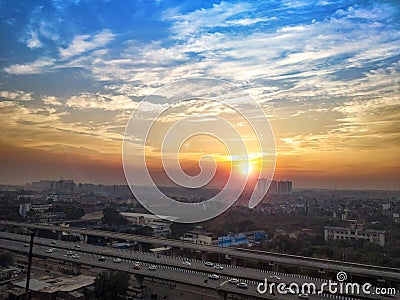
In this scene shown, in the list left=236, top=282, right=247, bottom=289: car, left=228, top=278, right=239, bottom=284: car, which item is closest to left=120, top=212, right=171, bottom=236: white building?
left=228, top=278, right=239, bottom=284: car

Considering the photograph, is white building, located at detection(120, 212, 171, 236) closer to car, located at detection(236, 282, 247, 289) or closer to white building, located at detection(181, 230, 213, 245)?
white building, located at detection(181, 230, 213, 245)

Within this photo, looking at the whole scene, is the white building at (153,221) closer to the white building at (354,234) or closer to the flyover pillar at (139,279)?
the flyover pillar at (139,279)

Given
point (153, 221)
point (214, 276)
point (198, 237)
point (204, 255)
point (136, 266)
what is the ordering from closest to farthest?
point (214, 276) → point (136, 266) → point (204, 255) → point (198, 237) → point (153, 221)

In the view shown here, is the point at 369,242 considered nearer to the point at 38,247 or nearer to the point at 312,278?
the point at 312,278

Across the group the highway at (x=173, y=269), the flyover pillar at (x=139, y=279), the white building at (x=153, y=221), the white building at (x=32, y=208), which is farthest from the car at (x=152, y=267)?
the white building at (x=32, y=208)

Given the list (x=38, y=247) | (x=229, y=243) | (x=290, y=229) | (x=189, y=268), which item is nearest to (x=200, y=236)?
(x=229, y=243)

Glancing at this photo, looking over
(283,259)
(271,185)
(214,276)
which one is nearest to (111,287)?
(214,276)

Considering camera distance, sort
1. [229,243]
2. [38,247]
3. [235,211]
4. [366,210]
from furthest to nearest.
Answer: [366,210] → [235,211] → [229,243] → [38,247]

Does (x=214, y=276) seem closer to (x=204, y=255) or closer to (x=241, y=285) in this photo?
(x=241, y=285)
